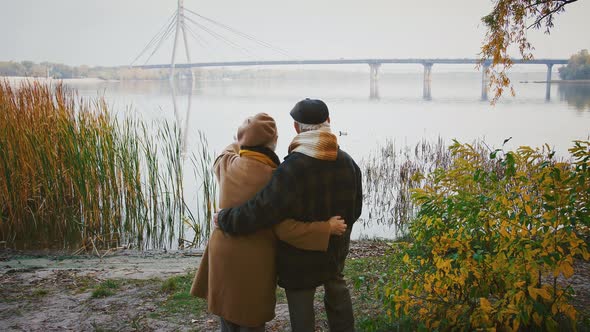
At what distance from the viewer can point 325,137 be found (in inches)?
71.9

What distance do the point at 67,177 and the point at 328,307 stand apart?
316 cm

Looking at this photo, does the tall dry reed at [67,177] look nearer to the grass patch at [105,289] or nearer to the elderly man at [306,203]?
the grass patch at [105,289]

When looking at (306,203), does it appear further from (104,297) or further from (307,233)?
(104,297)

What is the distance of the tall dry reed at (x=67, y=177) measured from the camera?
439cm

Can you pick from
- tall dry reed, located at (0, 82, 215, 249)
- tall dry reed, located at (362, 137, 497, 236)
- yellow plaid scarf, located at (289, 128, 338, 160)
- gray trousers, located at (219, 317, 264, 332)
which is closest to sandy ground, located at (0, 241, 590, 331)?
tall dry reed, located at (0, 82, 215, 249)

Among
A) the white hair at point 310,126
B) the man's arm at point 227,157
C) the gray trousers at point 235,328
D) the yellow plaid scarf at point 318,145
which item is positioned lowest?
the gray trousers at point 235,328

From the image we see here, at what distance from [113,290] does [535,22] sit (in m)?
3.80

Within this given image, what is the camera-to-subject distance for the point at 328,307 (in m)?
2.10

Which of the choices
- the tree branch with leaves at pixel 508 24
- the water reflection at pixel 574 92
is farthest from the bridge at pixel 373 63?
the tree branch with leaves at pixel 508 24

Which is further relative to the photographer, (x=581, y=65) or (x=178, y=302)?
(x=581, y=65)

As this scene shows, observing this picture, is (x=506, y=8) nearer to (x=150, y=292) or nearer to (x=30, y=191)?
(x=150, y=292)

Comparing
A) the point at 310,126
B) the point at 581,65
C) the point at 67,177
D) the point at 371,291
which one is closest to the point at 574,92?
the point at 581,65

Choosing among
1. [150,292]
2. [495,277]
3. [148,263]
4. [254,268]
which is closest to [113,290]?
[150,292]

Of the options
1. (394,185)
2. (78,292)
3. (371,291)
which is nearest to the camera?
(371,291)
